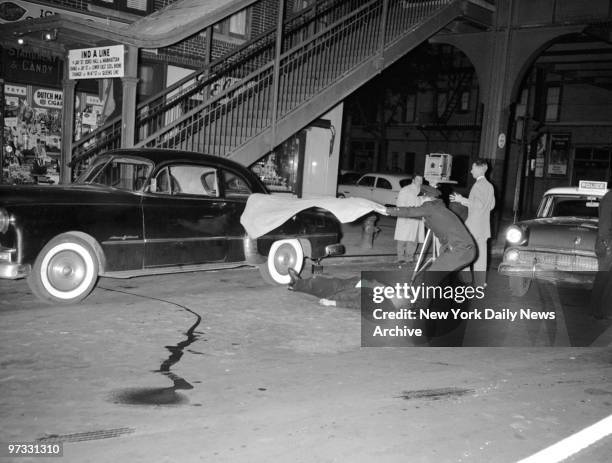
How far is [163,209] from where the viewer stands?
7691mm

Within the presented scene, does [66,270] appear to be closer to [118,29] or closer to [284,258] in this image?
[284,258]

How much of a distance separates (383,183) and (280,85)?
12733mm

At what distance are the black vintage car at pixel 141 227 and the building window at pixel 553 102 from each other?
2861cm

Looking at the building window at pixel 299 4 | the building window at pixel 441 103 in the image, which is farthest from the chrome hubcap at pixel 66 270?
the building window at pixel 441 103

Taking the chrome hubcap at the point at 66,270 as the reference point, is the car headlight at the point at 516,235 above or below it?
above

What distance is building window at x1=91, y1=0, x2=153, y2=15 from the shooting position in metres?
14.5

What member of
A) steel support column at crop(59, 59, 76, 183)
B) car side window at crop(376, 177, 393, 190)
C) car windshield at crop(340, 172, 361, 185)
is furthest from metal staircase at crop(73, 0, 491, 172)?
car windshield at crop(340, 172, 361, 185)

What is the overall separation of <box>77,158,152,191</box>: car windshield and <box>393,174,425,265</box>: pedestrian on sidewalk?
5.48m

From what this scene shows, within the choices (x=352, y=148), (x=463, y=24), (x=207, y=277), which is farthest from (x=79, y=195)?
(x=352, y=148)

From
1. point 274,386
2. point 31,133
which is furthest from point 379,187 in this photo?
point 274,386

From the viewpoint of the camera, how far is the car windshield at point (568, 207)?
941 cm

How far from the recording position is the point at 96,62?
422 inches

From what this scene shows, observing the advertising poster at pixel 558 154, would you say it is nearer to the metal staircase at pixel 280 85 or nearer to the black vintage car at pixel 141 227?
the metal staircase at pixel 280 85

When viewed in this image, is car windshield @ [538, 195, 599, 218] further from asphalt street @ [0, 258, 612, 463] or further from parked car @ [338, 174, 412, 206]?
parked car @ [338, 174, 412, 206]
